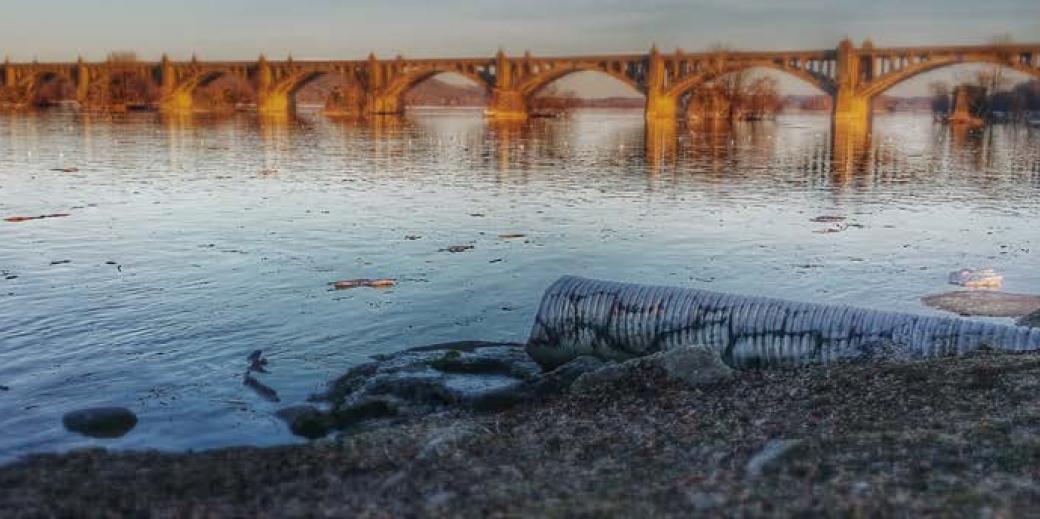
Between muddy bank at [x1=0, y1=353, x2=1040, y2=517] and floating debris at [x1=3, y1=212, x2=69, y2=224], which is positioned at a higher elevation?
floating debris at [x1=3, y1=212, x2=69, y2=224]

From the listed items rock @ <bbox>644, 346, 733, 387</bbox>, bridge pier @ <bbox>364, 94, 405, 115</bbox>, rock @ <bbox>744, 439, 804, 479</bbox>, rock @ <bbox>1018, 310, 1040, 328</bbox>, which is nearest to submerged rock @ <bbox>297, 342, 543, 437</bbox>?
rock @ <bbox>644, 346, 733, 387</bbox>

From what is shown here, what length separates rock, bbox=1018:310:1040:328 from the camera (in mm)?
12727

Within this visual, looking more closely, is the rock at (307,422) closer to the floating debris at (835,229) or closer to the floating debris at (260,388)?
the floating debris at (260,388)

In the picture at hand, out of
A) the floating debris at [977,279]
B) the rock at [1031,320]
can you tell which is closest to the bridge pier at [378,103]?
the floating debris at [977,279]

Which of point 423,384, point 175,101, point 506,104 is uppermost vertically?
point 175,101

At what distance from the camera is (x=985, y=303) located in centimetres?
1486

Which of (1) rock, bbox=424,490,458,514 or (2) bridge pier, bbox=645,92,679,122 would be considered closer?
(1) rock, bbox=424,490,458,514

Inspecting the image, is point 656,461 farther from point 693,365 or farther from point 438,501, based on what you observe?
point 693,365

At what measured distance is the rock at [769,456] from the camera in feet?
23.6

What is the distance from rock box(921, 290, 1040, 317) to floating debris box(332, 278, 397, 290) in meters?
8.51

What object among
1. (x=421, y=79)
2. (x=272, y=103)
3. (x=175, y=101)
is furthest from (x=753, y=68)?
(x=175, y=101)

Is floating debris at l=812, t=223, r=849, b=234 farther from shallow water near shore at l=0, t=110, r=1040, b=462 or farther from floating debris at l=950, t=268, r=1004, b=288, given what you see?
floating debris at l=950, t=268, r=1004, b=288

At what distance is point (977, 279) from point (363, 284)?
33.5ft

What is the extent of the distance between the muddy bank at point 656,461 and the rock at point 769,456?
0.02 meters
